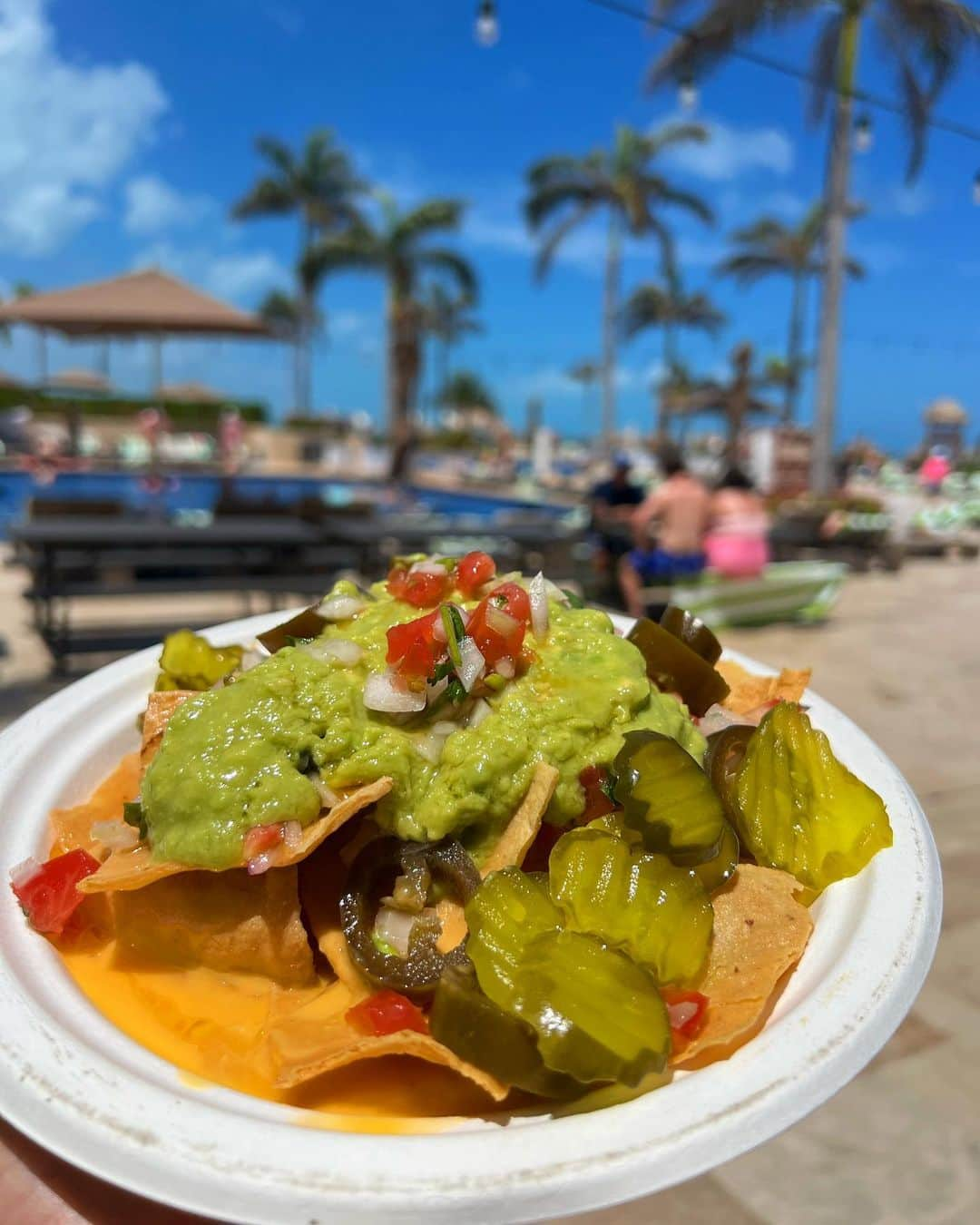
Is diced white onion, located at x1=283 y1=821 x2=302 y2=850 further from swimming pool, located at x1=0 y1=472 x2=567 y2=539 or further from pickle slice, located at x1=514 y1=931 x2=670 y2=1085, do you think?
swimming pool, located at x1=0 y1=472 x2=567 y2=539

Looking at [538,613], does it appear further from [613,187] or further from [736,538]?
[613,187]

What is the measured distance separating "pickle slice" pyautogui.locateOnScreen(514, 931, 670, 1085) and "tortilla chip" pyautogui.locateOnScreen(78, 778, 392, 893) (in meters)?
0.33

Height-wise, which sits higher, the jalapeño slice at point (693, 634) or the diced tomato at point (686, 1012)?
the jalapeño slice at point (693, 634)

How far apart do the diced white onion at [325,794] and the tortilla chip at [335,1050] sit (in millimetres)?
301

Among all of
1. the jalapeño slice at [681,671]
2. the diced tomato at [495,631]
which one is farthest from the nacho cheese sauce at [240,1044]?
the jalapeño slice at [681,671]

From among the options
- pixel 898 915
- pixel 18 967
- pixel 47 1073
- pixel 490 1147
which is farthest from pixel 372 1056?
pixel 898 915

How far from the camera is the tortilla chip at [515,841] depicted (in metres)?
1.29

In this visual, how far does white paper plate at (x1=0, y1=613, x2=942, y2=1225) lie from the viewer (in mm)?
883

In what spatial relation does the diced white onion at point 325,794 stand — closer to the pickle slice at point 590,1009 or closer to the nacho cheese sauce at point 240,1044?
the nacho cheese sauce at point 240,1044

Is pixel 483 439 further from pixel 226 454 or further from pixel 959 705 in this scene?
pixel 959 705

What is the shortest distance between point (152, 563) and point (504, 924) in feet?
18.5

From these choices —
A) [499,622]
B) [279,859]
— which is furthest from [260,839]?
[499,622]

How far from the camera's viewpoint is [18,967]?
123cm

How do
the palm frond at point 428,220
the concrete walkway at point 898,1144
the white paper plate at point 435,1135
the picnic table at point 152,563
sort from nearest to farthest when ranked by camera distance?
the white paper plate at point 435,1135 < the concrete walkway at point 898,1144 < the picnic table at point 152,563 < the palm frond at point 428,220
